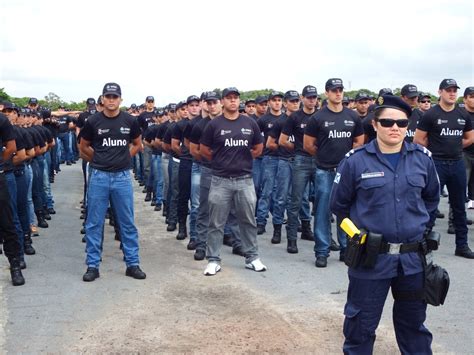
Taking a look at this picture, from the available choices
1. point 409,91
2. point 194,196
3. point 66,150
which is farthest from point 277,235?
point 66,150

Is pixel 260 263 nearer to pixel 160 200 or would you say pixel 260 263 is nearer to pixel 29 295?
pixel 29 295

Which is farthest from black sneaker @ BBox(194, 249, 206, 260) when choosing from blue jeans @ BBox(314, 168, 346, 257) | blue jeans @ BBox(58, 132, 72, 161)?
blue jeans @ BBox(58, 132, 72, 161)

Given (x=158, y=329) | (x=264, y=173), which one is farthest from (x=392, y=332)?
(x=264, y=173)

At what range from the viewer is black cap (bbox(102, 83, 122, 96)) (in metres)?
6.42

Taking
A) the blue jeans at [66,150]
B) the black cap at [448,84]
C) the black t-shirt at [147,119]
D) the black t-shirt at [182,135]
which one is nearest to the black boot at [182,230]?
the black t-shirt at [182,135]

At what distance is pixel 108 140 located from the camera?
21.3ft

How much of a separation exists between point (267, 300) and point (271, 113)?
5.03m

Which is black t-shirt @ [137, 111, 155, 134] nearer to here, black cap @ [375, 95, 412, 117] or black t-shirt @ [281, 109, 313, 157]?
black t-shirt @ [281, 109, 313, 157]

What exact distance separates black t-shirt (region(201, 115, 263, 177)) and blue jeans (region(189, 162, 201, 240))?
1568 mm

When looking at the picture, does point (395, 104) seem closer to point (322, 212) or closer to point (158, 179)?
point (322, 212)

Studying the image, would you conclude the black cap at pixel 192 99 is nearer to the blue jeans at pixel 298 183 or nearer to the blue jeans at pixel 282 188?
the blue jeans at pixel 282 188

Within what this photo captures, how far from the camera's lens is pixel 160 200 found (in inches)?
474

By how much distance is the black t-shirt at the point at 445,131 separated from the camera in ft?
23.9

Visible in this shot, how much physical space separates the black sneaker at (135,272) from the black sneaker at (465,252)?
13.4 ft
